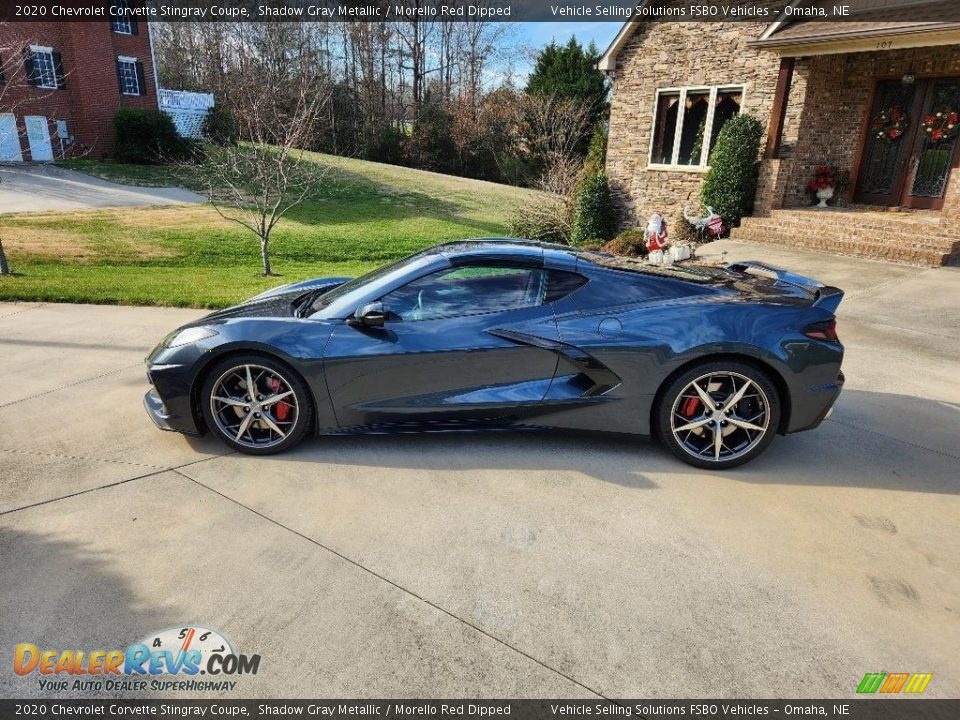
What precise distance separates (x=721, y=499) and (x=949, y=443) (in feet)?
6.53

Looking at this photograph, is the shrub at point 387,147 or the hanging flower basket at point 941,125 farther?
the shrub at point 387,147

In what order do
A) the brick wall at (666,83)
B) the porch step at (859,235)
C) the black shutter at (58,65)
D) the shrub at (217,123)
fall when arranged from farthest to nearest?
the shrub at (217,123) → the black shutter at (58,65) → the brick wall at (666,83) → the porch step at (859,235)

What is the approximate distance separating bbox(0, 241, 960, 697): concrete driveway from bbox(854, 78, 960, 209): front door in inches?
436

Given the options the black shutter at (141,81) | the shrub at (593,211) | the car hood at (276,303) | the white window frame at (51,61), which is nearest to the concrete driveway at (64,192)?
the white window frame at (51,61)

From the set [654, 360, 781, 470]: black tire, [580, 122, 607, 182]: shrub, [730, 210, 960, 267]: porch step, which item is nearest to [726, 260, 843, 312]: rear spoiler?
[654, 360, 781, 470]: black tire

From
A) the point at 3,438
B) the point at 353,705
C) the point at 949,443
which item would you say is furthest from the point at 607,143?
the point at 353,705

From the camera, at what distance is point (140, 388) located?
16.5 ft

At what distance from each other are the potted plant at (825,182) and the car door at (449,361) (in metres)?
12.8

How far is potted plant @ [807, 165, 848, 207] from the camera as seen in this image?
45.6ft

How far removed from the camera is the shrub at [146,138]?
27906 millimetres

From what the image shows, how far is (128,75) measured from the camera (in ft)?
103

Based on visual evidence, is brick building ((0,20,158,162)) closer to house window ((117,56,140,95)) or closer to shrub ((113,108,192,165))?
house window ((117,56,140,95))

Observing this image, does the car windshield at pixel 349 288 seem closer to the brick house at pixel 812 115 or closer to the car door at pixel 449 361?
the car door at pixel 449 361

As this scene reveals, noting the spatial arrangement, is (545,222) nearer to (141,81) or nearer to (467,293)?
(467,293)
